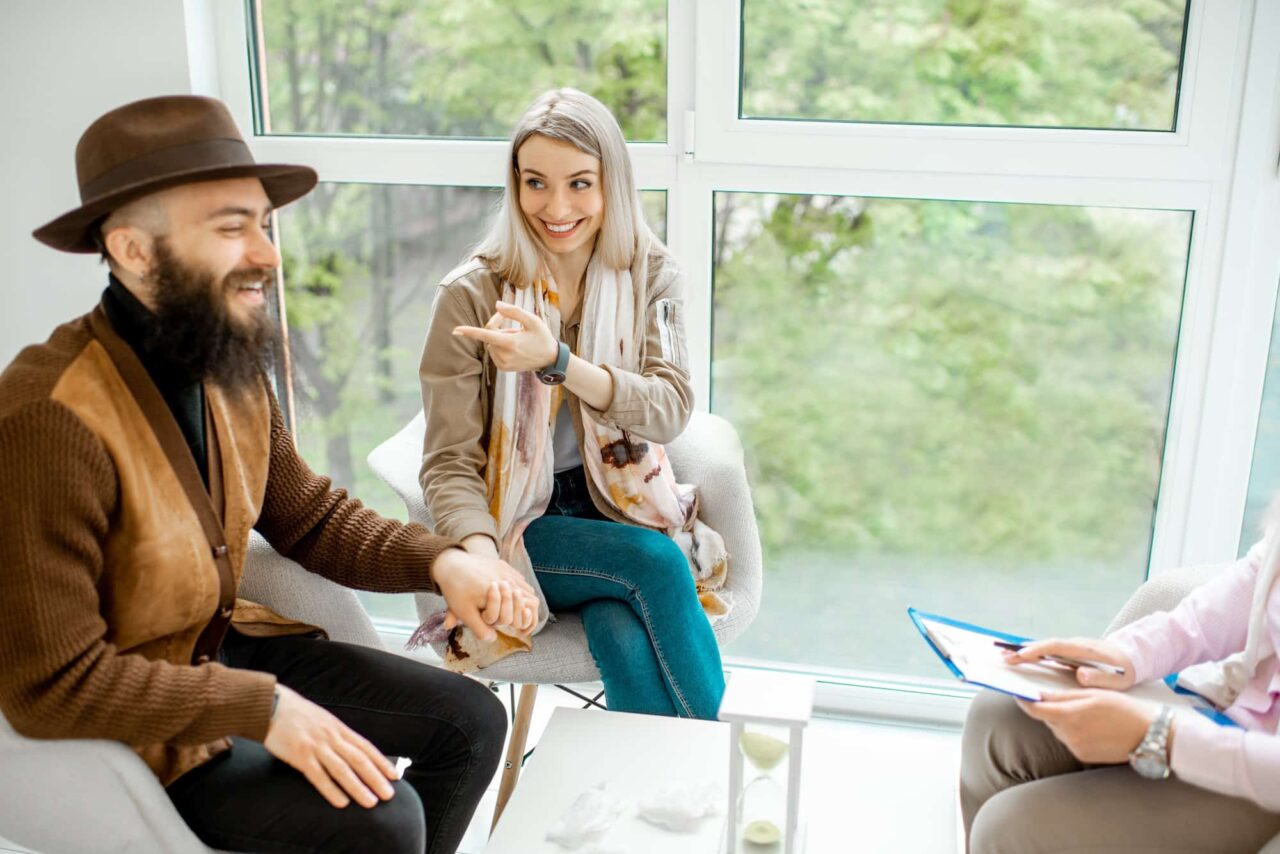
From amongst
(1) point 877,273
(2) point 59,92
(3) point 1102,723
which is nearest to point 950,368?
(1) point 877,273

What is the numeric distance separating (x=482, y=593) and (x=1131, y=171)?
151cm

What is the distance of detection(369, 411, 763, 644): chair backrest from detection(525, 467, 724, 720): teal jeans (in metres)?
0.19

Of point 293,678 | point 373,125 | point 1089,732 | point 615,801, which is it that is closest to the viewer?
point 1089,732

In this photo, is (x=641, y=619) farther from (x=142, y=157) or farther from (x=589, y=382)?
(x=142, y=157)

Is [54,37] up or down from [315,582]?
up

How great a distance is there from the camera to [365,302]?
9.14 feet

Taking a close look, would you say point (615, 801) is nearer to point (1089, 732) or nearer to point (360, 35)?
point (1089, 732)

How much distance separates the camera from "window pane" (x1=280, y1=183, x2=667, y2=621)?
8.65ft

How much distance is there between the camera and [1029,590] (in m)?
2.58

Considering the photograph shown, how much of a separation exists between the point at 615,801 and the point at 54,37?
6.69 feet

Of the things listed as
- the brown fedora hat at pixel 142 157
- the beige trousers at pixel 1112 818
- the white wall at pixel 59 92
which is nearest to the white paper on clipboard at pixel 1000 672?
the beige trousers at pixel 1112 818

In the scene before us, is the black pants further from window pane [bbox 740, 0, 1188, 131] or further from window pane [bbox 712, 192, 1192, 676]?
window pane [bbox 740, 0, 1188, 131]

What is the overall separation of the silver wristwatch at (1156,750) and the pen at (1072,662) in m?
0.17

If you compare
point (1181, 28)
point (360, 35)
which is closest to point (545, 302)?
point (360, 35)
